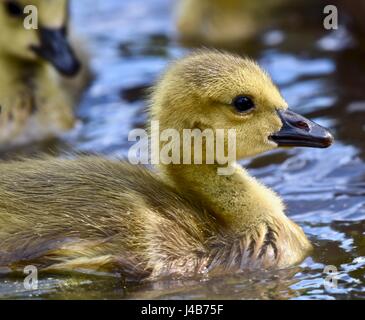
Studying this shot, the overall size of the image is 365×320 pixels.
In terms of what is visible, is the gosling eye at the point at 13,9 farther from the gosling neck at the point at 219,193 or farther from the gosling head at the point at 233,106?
the gosling neck at the point at 219,193

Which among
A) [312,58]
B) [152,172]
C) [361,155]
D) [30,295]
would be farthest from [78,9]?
[30,295]

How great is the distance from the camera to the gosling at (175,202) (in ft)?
14.6

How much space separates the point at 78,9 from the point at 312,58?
107 inches

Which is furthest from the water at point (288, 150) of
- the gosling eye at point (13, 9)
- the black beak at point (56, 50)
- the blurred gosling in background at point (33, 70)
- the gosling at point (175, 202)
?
the gosling eye at point (13, 9)

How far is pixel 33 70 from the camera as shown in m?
7.11

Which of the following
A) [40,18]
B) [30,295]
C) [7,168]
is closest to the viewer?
[30,295]

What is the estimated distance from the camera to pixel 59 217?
4.52m

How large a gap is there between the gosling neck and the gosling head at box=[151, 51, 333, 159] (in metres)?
0.15

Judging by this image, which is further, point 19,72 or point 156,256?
point 19,72

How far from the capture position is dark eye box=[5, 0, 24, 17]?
694 centimetres

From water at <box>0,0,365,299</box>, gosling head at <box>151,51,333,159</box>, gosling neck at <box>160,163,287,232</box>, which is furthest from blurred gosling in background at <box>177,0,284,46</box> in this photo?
gosling neck at <box>160,163,287,232</box>

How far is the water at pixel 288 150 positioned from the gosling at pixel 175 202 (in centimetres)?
9

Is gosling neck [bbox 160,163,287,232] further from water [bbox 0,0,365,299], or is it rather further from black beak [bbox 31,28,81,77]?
black beak [bbox 31,28,81,77]

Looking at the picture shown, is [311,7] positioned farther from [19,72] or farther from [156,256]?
[156,256]
